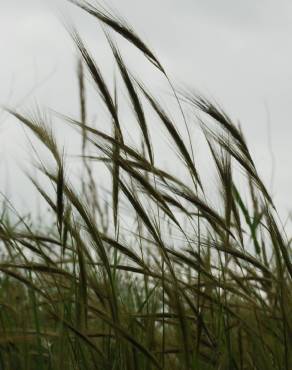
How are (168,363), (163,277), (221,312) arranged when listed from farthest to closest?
(168,363), (221,312), (163,277)

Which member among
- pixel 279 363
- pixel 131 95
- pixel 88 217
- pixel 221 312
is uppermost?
pixel 131 95

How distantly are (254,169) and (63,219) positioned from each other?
1.30ft

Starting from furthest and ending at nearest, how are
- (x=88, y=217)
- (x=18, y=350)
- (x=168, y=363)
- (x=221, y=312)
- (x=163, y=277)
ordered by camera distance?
(x=168, y=363), (x=18, y=350), (x=221, y=312), (x=163, y=277), (x=88, y=217)

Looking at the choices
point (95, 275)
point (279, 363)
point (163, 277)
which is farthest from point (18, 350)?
point (279, 363)

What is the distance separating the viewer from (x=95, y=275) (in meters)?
1.59

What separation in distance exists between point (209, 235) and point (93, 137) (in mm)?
341

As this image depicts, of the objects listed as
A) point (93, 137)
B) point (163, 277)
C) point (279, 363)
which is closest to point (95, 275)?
point (163, 277)

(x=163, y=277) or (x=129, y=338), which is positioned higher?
(x=163, y=277)

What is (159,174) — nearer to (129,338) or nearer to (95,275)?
(95,275)

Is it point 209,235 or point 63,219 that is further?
point 209,235

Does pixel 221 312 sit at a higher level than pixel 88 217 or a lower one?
lower

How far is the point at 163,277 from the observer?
149cm

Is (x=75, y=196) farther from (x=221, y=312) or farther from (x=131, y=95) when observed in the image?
(x=221, y=312)

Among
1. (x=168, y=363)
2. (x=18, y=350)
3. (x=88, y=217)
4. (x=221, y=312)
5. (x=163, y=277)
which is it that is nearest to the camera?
(x=88, y=217)
